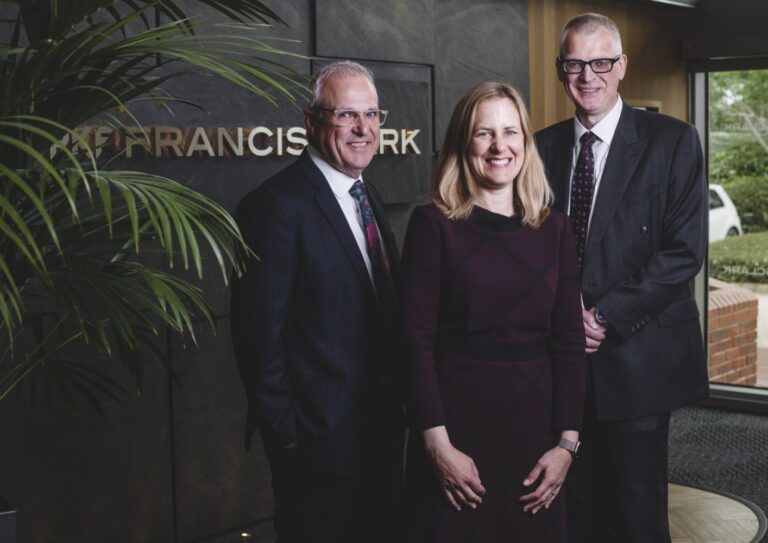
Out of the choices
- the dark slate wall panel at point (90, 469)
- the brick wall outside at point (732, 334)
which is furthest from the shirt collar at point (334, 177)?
the brick wall outside at point (732, 334)

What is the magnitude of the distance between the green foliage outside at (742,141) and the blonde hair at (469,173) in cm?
451

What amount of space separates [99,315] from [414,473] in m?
0.80

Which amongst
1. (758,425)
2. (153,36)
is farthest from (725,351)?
(153,36)

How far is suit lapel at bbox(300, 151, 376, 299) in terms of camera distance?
258 centimetres

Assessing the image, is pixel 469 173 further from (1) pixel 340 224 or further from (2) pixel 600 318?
(2) pixel 600 318

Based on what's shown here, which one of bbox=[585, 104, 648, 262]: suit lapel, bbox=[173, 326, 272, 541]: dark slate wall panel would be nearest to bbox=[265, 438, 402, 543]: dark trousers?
bbox=[585, 104, 648, 262]: suit lapel

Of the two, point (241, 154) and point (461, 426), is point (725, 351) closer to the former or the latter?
point (241, 154)

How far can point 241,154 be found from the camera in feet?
13.4

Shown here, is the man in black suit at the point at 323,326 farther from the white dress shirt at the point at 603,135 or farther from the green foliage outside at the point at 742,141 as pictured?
the green foliage outside at the point at 742,141

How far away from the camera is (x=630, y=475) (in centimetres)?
288

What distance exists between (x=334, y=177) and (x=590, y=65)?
0.80 meters

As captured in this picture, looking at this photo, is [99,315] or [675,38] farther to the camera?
[675,38]

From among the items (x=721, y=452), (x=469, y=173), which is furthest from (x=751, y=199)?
(x=469, y=173)

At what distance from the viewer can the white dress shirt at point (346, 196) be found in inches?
105
